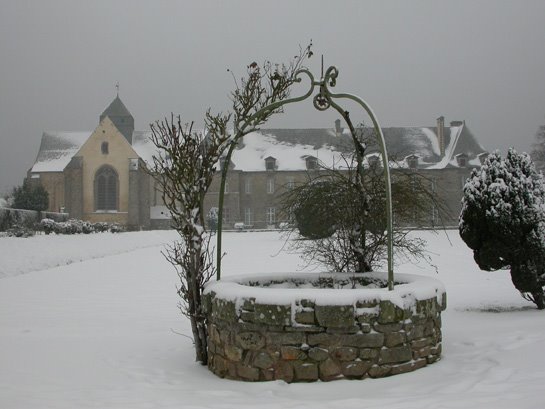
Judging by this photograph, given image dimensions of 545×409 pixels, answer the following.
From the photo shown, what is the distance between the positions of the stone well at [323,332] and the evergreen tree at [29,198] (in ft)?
143

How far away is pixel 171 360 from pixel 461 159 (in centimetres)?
5190

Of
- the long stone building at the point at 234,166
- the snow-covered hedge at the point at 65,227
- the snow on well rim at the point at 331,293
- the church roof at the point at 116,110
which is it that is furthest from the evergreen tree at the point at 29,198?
the snow on well rim at the point at 331,293

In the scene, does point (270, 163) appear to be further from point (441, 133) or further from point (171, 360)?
point (171, 360)

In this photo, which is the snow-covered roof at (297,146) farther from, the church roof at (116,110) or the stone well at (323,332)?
the stone well at (323,332)

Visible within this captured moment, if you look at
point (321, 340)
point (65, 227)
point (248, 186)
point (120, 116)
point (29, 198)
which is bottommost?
point (321, 340)

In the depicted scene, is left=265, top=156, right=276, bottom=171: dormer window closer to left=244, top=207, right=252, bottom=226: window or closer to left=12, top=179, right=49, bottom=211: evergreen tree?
left=244, top=207, right=252, bottom=226: window

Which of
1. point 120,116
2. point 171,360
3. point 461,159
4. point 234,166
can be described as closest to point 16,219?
point 234,166

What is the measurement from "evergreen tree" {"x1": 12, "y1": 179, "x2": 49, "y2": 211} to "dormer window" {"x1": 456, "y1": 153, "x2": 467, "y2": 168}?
3788 cm

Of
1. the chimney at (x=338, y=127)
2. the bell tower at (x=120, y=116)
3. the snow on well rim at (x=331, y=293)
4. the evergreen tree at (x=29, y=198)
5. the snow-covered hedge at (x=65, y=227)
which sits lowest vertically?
the snow on well rim at (x=331, y=293)

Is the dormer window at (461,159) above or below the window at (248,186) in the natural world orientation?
above

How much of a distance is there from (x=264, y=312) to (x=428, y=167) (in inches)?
2041

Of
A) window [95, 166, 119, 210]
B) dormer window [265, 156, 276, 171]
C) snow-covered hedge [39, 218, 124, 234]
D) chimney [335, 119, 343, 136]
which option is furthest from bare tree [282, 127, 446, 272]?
chimney [335, 119, 343, 136]

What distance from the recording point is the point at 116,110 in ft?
205

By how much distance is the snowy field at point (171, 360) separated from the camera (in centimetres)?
477
